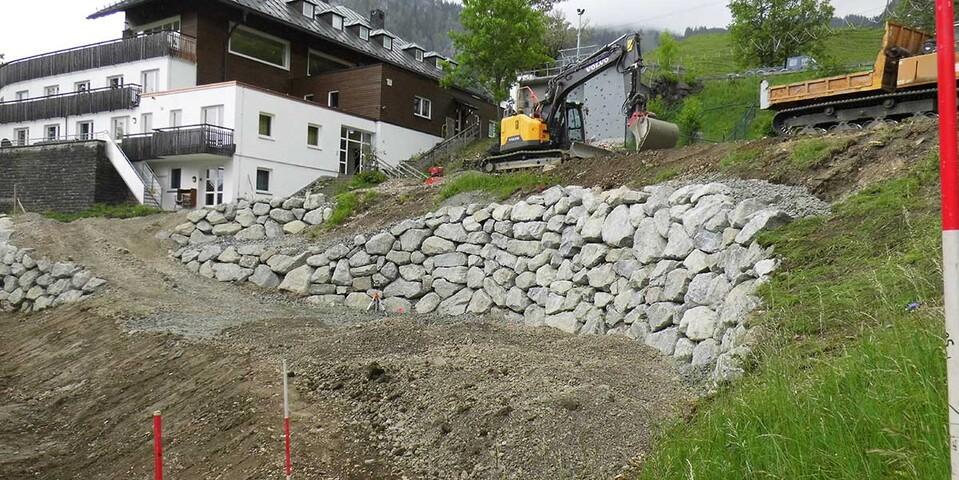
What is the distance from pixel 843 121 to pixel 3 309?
65.2 feet

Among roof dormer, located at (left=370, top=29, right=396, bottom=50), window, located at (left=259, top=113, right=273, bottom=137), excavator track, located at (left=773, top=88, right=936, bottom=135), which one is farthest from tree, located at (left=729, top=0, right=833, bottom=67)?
window, located at (left=259, top=113, right=273, bottom=137)

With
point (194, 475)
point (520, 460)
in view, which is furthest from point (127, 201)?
point (520, 460)

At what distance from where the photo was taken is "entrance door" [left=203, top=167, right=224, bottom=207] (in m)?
25.0

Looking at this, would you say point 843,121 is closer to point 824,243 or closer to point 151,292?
point 824,243

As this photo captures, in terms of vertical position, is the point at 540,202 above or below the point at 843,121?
below

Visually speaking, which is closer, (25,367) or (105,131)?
(25,367)

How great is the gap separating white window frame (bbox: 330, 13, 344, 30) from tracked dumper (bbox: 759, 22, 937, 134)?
2518 centimetres

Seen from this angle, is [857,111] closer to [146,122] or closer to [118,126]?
[146,122]

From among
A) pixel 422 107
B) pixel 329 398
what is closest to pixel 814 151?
pixel 329 398

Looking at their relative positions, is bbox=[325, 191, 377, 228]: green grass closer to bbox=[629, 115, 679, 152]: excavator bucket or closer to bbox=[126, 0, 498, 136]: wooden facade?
bbox=[629, 115, 679, 152]: excavator bucket

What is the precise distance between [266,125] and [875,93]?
19585 millimetres

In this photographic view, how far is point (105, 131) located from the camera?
1130 inches

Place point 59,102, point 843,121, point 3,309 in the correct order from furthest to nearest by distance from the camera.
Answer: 1. point 59,102
2. point 3,309
3. point 843,121

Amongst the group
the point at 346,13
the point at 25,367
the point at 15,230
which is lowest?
the point at 25,367
